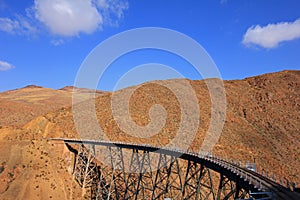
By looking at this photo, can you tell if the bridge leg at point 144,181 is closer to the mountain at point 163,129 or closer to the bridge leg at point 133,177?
the bridge leg at point 133,177

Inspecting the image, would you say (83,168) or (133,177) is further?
(83,168)

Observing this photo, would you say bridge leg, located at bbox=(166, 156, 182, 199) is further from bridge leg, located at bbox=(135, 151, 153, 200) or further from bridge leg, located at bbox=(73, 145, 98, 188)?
bridge leg, located at bbox=(73, 145, 98, 188)

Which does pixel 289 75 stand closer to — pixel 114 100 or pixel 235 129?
pixel 235 129

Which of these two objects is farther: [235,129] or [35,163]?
[235,129]

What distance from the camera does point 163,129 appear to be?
182 feet

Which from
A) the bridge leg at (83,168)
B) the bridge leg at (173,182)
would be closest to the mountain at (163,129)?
the bridge leg at (83,168)

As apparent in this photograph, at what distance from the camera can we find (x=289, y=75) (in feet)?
285

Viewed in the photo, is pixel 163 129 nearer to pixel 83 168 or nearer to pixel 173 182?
pixel 83 168

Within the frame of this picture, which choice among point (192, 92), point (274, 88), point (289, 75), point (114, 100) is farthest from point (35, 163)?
point (289, 75)

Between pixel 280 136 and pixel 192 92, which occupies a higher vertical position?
pixel 192 92

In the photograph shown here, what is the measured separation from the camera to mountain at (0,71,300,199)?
37.8 metres

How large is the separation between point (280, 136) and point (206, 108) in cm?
1666

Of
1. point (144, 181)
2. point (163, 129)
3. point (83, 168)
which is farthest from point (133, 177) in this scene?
point (163, 129)

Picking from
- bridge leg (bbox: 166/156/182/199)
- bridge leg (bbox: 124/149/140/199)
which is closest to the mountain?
bridge leg (bbox: 124/149/140/199)
